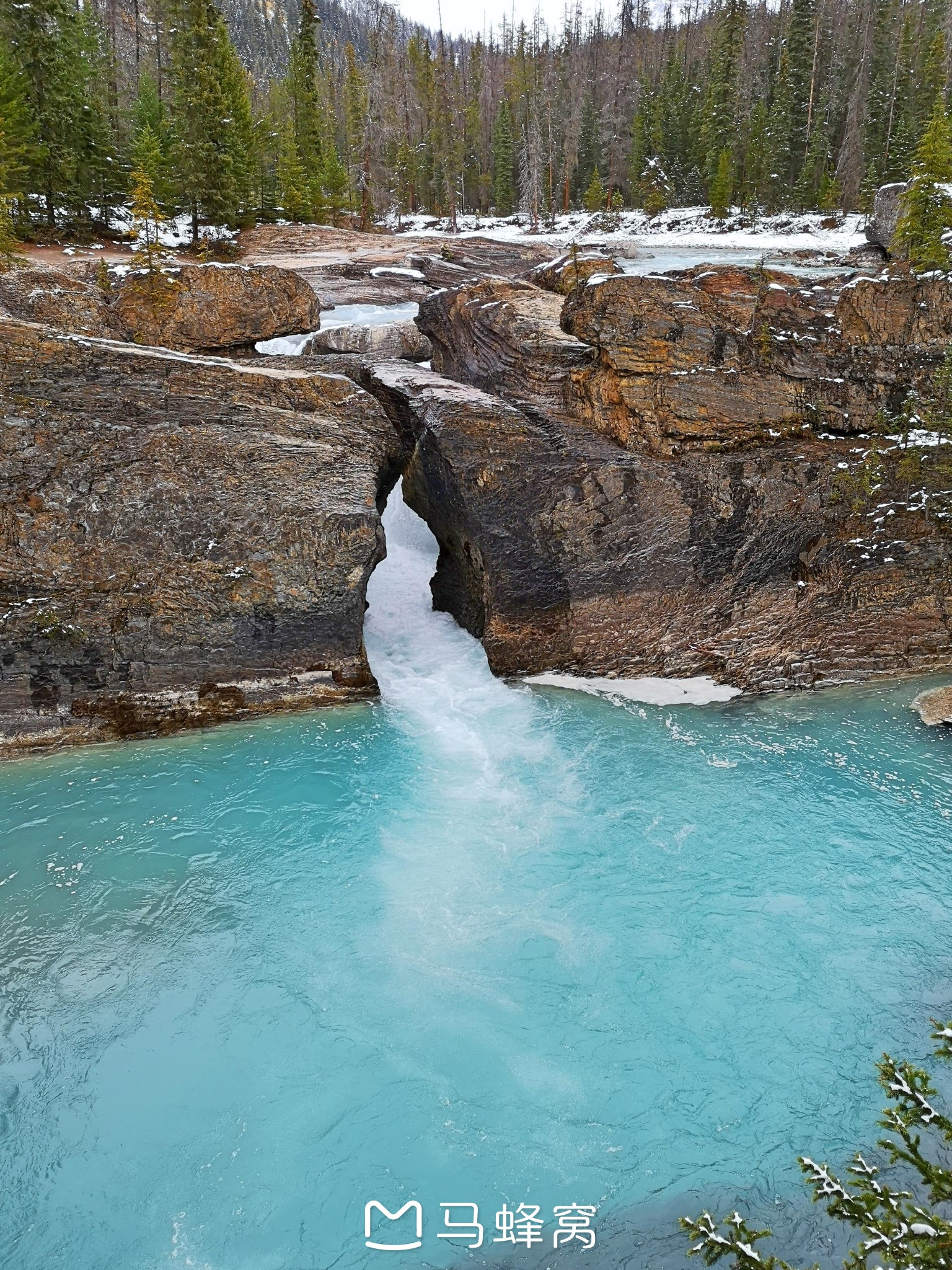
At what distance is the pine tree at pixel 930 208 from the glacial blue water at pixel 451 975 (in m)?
11.0

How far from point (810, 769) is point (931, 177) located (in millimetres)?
15605

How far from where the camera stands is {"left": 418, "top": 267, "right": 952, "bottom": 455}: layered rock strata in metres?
16.6

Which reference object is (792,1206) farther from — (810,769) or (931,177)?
(931,177)

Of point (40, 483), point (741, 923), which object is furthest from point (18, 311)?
point (741, 923)

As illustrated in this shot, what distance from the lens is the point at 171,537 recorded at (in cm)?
1495

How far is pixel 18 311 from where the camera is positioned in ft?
59.8

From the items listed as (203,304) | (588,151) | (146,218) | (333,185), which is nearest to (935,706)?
(203,304)

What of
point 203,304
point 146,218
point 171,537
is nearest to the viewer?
point 171,537

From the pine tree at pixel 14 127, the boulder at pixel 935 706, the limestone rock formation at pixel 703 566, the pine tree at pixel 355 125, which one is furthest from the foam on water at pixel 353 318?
the pine tree at pixel 355 125

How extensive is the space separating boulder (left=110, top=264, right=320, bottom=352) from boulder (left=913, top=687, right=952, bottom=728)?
18040 millimetres

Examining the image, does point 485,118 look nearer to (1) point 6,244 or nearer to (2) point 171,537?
(1) point 6,244

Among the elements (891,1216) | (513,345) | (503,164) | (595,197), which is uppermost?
(503,164)

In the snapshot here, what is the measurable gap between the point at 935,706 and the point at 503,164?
64713mm

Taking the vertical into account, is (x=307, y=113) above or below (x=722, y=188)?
above
